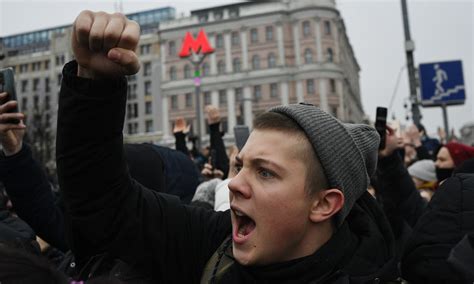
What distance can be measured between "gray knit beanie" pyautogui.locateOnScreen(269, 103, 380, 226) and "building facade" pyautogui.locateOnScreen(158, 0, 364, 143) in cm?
4765

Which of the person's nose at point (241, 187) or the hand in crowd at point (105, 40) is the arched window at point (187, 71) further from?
the hand in crowd at point (105, 40)

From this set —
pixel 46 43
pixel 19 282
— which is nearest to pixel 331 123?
pixel 19 282

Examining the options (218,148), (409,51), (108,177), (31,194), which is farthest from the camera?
(409,51)

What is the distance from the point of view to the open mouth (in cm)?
146

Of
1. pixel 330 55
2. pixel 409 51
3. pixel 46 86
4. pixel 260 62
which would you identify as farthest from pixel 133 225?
pixel 46 86

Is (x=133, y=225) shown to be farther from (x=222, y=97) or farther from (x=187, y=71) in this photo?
(x=187, y=71)

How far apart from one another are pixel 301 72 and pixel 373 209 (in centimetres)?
4942

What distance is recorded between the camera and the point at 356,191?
1.58 metres

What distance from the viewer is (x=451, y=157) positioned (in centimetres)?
377

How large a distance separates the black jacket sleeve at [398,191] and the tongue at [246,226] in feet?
4.56

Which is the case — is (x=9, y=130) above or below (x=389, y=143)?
above

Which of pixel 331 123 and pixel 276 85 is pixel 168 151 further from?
pixel 276 85

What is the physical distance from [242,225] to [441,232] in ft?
2.40

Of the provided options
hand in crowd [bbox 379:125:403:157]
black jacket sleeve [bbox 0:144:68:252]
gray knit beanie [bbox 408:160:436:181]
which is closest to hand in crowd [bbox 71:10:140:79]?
black jacket sleeve [bbox 0:144:68:252]
